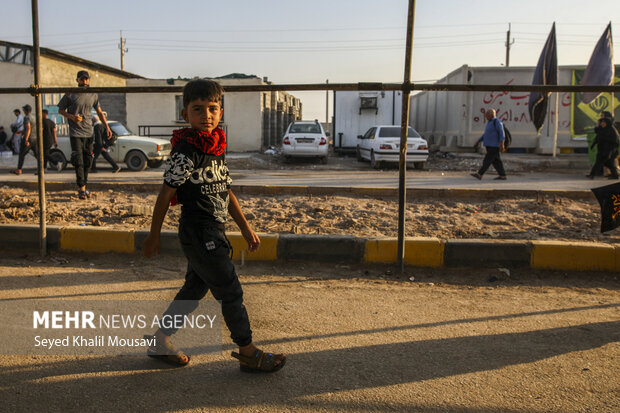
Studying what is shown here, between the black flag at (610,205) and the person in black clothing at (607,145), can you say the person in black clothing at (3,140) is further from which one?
the black flag at (610,205)

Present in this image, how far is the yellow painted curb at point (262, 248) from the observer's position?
4.82 meters

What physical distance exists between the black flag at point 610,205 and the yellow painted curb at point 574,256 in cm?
54

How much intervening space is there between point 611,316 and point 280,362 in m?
2.44

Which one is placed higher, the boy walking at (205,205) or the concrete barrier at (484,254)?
the boy walking at (205,205)

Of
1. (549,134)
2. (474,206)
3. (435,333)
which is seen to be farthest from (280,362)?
(549,134)

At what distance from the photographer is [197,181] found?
97.9 inches

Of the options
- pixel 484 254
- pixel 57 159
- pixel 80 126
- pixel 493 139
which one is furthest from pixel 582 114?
pixel 57 159

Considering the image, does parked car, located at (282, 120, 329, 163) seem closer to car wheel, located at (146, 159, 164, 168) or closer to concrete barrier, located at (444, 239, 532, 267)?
car wheel, located at (146, 159, 164, 168)

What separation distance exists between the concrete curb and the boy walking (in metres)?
2.15

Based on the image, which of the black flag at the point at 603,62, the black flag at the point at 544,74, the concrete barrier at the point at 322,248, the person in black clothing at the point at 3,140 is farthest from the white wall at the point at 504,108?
the person in black clothing at the point at 3,140

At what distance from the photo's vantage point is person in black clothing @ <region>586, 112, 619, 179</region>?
37.2 ft

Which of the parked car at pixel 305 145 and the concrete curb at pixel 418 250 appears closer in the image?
the concrete curb at pixel 418 250

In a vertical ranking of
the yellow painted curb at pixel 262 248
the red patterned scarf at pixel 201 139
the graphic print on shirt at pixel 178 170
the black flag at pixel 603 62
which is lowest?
the yellow painted curb at pixel 262 248

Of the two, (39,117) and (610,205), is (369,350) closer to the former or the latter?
(610,205)
